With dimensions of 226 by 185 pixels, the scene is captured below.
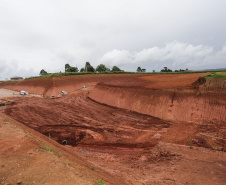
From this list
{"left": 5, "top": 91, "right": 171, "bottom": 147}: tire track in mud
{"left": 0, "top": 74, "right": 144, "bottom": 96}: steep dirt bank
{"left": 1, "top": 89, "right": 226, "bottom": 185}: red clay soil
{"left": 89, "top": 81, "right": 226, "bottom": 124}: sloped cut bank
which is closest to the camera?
{"left": 1, "top": 89, "right": 226, "bottom": 185}: red clay soil

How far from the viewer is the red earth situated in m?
4.44

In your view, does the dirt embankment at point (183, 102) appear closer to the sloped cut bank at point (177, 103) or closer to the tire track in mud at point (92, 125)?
the sloped cut bank at point (177, 103)

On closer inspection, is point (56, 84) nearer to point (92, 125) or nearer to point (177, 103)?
point (92, 125)

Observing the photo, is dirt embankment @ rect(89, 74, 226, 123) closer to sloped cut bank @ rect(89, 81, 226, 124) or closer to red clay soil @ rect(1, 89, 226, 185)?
sloped cut bank @ rect(89, 81, 226, 124)

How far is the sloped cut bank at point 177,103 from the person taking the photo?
1112 centimetres

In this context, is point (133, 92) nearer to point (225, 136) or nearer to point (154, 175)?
point (225, 136)

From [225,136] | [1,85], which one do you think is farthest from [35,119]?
[1,85]

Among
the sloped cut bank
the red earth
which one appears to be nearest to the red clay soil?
the red earth

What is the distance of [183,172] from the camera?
591 cm

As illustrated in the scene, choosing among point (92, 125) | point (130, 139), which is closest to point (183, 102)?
point (130, 139)

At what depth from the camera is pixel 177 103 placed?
13141 mm

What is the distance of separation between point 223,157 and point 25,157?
9582 millimetres

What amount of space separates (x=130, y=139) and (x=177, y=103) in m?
6.84

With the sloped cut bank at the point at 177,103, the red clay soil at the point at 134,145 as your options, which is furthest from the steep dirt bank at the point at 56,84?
the sloped cut bank at the point at 177,103
